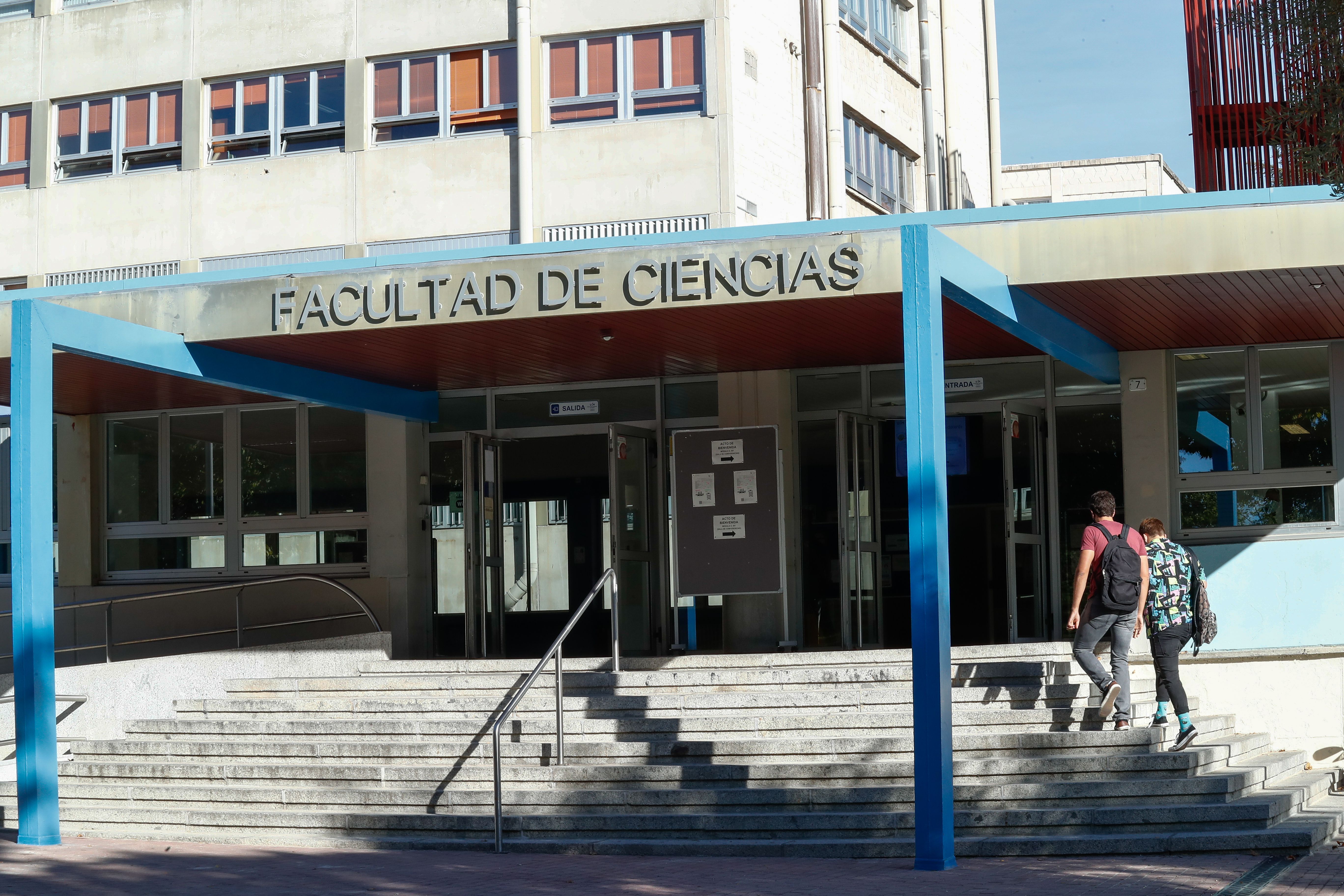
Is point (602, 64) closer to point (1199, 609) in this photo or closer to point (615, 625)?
point (615, 625)

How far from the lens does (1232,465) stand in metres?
12.8

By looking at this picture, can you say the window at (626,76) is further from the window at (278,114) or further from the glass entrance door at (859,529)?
the glass entrance door at (859,529)

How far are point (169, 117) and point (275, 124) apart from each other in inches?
62.5

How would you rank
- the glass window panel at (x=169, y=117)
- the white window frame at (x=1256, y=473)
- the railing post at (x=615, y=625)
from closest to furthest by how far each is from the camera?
the railing post at (x=615, y=625) → the white window frame at (x=1256, y=473) → the glass window panel at (x=169, y=117)

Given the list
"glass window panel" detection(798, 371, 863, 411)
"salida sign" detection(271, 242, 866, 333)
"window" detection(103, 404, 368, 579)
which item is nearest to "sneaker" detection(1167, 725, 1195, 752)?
"salida sign" detection(271, 242, 866, 333)

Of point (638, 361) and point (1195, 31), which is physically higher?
point (1195, 31)

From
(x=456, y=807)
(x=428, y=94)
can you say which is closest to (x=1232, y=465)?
(x=456, y=807)

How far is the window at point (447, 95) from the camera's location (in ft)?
61.2

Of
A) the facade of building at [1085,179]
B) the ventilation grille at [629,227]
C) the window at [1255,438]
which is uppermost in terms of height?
the facade of building at [1085,179]

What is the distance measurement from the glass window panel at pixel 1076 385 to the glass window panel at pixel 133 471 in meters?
9.48

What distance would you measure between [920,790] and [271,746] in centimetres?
506

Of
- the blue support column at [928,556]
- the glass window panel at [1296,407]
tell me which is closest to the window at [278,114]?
the glass window panel at [1296,407]

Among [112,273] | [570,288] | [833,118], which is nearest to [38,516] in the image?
[570,288]

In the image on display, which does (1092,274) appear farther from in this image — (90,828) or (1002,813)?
(90,828)
